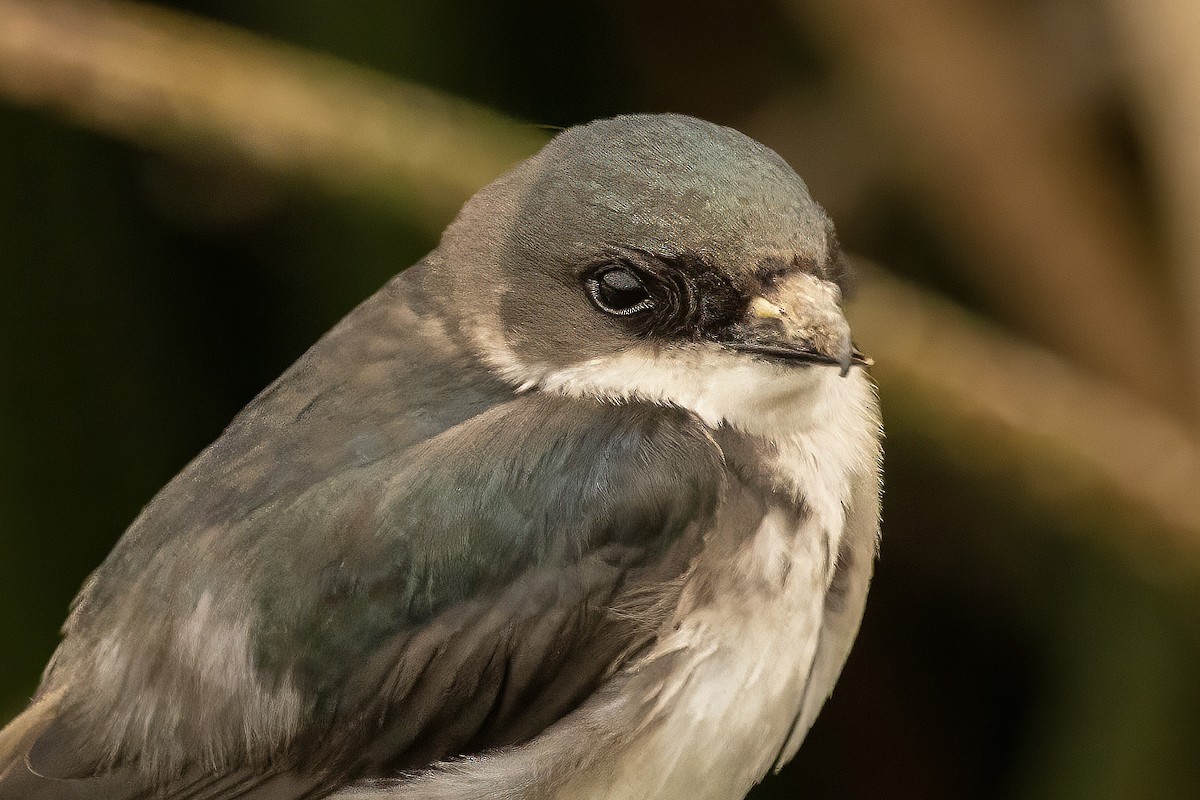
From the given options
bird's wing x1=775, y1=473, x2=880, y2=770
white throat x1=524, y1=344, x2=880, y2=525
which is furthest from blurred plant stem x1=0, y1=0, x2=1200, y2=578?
white throat x1=524, y1=344, x2=880, y2=525

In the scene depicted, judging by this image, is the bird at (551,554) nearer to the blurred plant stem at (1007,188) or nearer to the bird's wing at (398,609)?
the bird's wing at (398,609)

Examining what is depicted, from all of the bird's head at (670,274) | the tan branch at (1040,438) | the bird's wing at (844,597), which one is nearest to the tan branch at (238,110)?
the bird's head at (670,274)

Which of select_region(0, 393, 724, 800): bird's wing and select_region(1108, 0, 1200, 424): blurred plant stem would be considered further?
select_region(1108, 0, 1200, 424): blurred plant stem

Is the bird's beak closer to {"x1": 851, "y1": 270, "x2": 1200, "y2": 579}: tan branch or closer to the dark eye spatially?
the dark eye

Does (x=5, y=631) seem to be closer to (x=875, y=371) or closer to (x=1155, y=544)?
(x=875, y=371)

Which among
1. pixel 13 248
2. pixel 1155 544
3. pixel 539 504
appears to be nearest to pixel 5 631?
pixel 13 248

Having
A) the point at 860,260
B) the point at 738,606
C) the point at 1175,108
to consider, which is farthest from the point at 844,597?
the point at 1175,108

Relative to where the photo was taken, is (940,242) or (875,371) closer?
(875,371)

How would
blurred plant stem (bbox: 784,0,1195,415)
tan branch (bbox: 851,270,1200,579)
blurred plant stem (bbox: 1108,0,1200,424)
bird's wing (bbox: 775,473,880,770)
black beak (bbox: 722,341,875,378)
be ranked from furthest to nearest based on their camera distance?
blurred plant stem (bbox: 784,0,1195,415) < blurred plant stem (bbox: 1108,0,1200,424) < tan branch (bbox: 851,270,1200,579) < bird's wing (bbox: 775,473,880,770) < black beak (bbox: 722,341,875,378)
